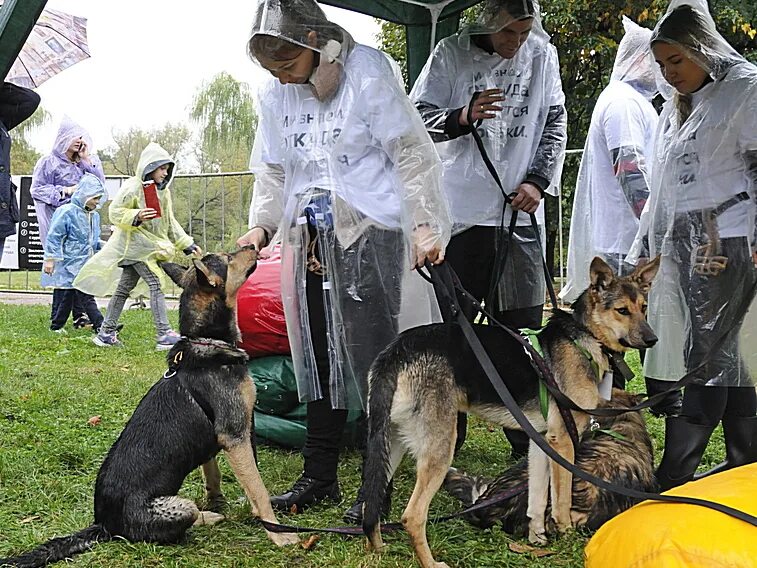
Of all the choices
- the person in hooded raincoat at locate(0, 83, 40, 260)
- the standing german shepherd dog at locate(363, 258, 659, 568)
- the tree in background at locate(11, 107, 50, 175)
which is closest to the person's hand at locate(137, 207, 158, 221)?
the person in hooded raincoat at locate(0, 83, 40, 260)

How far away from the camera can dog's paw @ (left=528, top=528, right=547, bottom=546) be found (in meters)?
3.50

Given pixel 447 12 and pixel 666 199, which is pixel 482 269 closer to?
pixel 666 199

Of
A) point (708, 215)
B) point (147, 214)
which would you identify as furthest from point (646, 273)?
point (147, 214)

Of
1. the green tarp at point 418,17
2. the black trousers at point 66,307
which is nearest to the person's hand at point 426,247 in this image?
the green tarp at point 418,17

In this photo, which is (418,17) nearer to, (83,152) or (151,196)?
(151,196)

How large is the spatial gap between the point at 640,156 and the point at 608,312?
1.70m

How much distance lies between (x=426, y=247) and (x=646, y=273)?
1.07 meters

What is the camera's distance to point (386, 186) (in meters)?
3.71

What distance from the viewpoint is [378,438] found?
10.8 feet

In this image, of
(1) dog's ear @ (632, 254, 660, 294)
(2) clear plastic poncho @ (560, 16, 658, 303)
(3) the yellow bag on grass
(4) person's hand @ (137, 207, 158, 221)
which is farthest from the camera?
A: (4) person's hand @ (137, 207, 158, 221)

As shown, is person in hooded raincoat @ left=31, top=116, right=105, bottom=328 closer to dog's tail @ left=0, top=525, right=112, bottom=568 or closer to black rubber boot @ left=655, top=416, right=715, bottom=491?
dog's tail @ left=0, top=525, right=112, bottom=568

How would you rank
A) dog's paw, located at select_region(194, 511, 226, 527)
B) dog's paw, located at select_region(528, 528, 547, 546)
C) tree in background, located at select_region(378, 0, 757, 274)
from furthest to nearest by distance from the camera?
tree in background, located at select_region(378, 0, 757, 274) < dog's paw, located at select_region(194, 511, 226, 527) < dog's paw, located at select_region(528, 528, 547, 546)

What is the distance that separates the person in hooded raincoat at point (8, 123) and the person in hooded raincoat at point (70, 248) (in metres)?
5.41

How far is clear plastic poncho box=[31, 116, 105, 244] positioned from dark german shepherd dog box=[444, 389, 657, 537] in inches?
346
